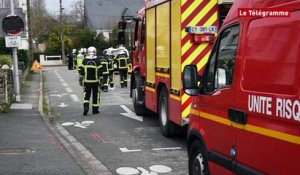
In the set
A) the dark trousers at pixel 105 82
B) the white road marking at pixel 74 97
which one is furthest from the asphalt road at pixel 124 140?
the dark trousers at pixel 105 82

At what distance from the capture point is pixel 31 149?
9023 millimetres

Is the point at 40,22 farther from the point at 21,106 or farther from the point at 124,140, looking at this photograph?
the point at 124,140

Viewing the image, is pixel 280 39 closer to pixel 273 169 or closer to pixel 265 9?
pixel 265 9

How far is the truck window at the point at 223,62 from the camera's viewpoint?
189 inches

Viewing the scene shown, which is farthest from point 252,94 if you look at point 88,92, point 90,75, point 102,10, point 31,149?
point 102,10

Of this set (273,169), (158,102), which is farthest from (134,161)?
(273,169)

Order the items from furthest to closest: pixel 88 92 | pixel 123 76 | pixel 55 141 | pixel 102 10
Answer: pixel 102 10 < pixel 123 76 < pixel 88 92 < pixel 55 141

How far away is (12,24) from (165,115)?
7.96m

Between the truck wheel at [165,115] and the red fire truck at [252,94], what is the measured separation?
4.01m

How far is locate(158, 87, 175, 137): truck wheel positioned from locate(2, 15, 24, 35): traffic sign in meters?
7.41

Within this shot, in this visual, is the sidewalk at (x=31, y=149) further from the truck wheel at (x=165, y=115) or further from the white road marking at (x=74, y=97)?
the white road marking at (x=74, y=97)

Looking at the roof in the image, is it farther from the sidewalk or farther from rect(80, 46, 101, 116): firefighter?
the sidewalk

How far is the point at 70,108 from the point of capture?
52.1ft

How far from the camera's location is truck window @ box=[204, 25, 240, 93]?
4809mm
